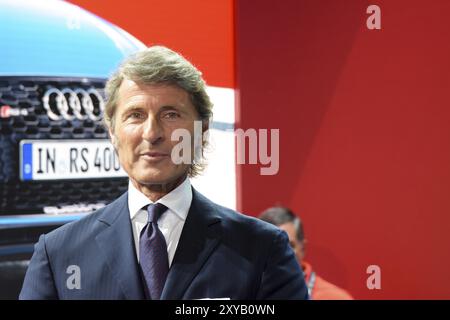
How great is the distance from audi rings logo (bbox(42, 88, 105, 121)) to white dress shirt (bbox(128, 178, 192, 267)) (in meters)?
0.65

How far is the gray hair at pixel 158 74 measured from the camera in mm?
1056

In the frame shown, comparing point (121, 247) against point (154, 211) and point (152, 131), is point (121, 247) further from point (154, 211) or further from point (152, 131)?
point (152, 131)

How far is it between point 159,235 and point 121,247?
0.21 ft

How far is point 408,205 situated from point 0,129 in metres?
1.34

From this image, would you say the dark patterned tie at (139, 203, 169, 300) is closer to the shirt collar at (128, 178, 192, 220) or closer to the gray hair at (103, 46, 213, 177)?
the shirt collar at (128, 178, 192, 220)

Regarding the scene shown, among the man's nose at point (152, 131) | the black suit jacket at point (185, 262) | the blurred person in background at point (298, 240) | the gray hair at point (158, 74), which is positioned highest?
the gray hair at point (158, 74)

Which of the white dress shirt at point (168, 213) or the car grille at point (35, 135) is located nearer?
the white dress shirt at point (168, 213)

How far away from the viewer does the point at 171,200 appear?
108cm

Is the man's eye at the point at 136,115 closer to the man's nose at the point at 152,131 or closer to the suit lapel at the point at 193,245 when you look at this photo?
the man's nose at the point at 152,131

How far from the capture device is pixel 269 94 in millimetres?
2154

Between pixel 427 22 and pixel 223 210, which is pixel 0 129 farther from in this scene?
pixel 427 22

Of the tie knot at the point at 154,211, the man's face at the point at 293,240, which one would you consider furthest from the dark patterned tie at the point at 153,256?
the man's face at the point at 293,240

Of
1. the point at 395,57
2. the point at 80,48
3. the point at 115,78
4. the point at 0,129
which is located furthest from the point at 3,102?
the point at 395,57

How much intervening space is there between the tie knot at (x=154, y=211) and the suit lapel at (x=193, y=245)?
47 mm
